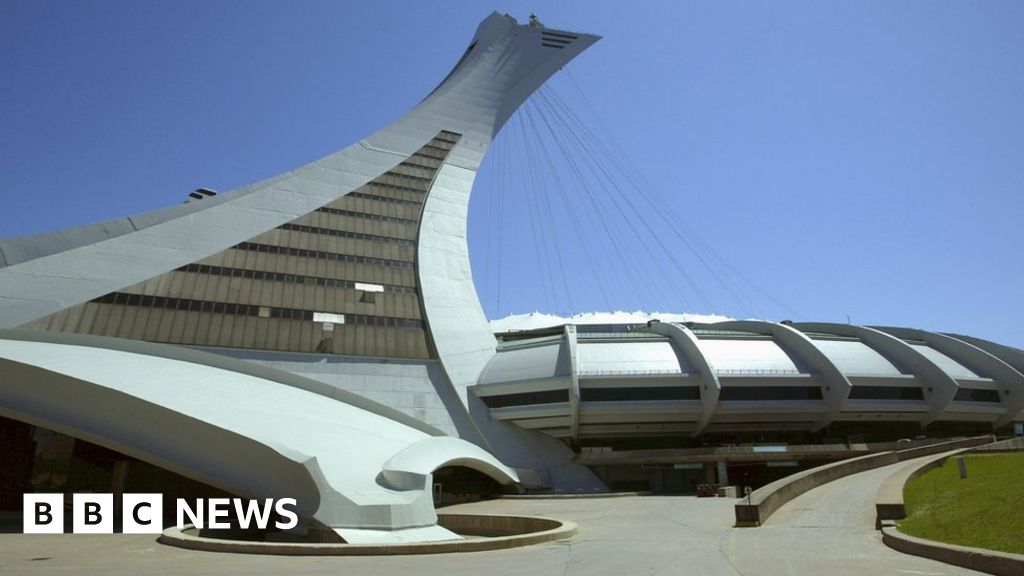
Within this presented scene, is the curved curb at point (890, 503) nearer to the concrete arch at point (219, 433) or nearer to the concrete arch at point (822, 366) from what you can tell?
the concrete arch at point (219, 433)

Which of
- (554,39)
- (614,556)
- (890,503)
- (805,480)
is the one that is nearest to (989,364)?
(805,480)

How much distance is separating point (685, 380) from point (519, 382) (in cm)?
1079

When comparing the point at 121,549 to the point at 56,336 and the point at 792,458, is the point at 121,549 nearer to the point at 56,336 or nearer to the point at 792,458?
the point at 56,336

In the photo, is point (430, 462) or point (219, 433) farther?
point (430, 462)

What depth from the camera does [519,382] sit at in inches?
1542

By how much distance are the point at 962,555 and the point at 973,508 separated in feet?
17.8

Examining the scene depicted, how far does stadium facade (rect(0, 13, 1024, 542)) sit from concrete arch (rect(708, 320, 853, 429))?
6.2 inches

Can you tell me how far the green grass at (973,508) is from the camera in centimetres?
1100

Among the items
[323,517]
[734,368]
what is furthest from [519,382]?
[323,517]

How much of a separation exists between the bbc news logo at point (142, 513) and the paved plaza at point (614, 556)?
8.78ft

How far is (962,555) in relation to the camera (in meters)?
9.91

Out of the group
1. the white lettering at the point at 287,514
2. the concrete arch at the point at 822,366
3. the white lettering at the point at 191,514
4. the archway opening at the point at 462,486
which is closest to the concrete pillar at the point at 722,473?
the concrete arch at the point at 822,366

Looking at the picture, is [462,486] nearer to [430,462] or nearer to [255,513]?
[430,462]

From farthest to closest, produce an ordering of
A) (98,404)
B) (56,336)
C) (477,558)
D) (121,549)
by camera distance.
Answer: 1. (56,336)
2. (98,404)
3. (121,549)
4. (477,558)
